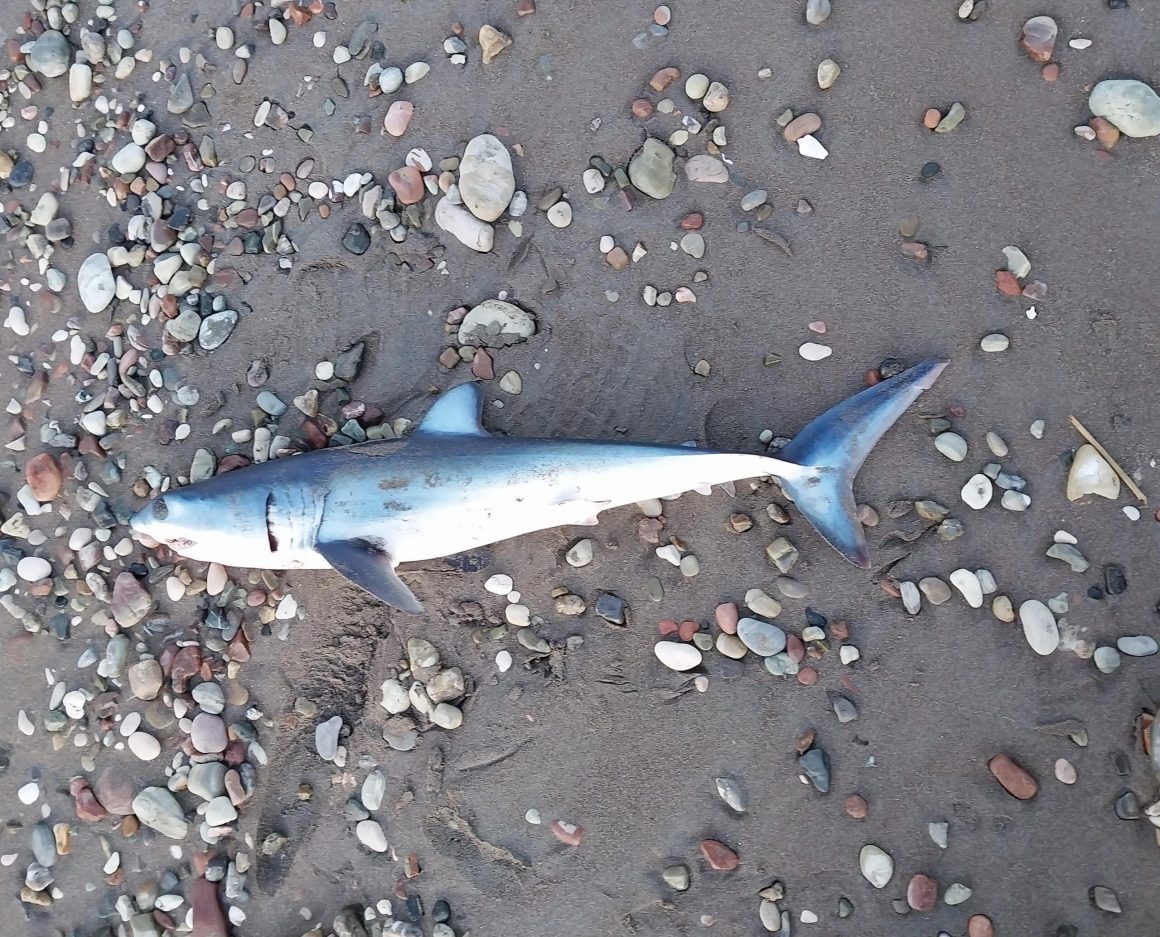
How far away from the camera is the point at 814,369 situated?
3.99 metres

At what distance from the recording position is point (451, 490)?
355 centimetres

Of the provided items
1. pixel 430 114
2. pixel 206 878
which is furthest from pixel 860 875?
pixel 430 114

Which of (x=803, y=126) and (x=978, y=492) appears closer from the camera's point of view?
(x=978, y=492)

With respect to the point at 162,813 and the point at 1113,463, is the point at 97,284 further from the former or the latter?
the point at 1113,463

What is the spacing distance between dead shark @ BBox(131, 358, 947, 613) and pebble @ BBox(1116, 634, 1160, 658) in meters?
1.32

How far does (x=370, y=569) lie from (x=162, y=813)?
188 centimetres

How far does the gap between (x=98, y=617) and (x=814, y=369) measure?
Answer: 4171 millimetres

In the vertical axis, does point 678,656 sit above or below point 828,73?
below

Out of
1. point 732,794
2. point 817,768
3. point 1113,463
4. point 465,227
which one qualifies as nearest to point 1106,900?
point 817,768

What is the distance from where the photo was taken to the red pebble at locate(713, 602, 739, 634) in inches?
151

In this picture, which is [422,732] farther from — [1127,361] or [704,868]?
[1127,361]

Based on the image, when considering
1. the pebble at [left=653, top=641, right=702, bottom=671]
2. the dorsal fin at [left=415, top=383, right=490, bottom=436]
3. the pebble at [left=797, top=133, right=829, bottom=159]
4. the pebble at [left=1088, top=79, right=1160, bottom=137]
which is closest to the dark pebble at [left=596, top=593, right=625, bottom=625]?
the pebble at [left=653, top=641, right=702, bottom=671]

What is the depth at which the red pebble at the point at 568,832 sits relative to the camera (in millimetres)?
3742

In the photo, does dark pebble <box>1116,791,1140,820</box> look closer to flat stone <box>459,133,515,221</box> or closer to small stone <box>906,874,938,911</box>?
small stone <box>906,874,938,911</box>
